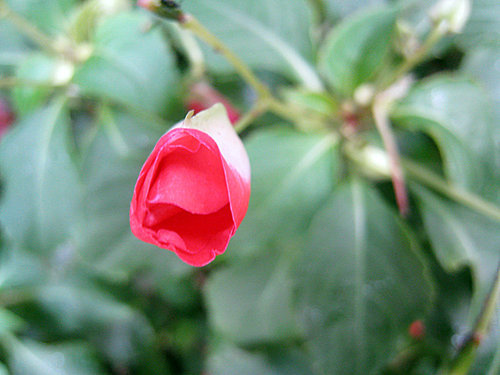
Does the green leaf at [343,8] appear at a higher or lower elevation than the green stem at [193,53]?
higher

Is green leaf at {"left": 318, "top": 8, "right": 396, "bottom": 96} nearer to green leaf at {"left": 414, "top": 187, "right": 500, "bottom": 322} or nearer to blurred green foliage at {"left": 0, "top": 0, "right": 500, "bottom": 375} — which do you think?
blurred green foliage at {"left": 0, "top": 0, "right": 500, "bottom": 375}

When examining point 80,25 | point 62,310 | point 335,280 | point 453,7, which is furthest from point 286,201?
point 62,310

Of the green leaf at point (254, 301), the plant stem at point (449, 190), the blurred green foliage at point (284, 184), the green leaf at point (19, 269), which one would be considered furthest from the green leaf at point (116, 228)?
the plant stem at point (449, 190)

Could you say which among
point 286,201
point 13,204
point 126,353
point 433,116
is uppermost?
point 433,116

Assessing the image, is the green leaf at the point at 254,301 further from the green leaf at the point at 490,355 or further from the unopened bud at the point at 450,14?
the unopened bud at the point at 450,14

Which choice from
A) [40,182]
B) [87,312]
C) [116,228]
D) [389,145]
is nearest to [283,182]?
[389,145]

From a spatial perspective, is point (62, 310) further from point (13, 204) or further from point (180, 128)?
point (180, 128)

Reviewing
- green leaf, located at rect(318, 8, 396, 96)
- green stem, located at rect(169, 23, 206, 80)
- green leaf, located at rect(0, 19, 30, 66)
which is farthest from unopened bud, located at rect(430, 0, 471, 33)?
green leaf, located at rect(0, 19, 30, 66)
